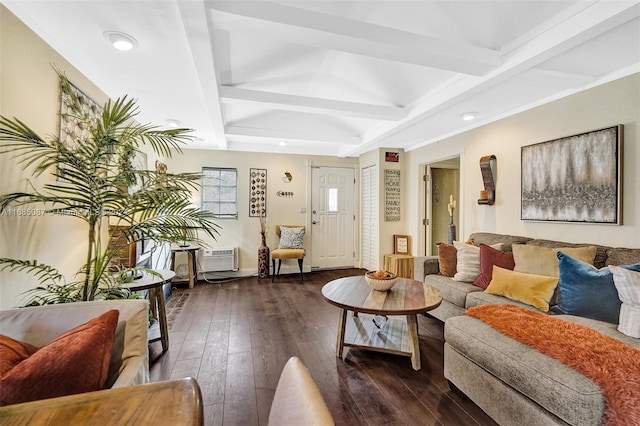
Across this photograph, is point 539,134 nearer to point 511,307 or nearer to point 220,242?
point 511,307

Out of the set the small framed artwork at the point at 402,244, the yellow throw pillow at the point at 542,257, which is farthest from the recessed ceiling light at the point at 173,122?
the yellow throw pillow at the point at 542,257

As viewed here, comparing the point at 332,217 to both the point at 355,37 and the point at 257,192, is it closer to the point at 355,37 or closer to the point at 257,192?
the point at 257,192

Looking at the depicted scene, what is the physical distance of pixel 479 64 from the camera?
2.12 meters

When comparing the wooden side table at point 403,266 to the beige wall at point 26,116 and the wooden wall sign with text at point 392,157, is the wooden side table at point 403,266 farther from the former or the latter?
the beige wall at point 26,116

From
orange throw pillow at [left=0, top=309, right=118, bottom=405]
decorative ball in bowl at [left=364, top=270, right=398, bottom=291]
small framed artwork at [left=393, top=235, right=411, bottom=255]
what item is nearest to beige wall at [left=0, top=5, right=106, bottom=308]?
orange throw pillow at [left=0, top=309, right=118, bottom=405]

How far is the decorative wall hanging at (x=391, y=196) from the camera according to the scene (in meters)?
4.86

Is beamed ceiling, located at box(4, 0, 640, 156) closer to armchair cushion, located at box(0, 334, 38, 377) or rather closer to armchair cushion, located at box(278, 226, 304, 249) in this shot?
armchair cushion, located at box(0, 334, 38, 377)

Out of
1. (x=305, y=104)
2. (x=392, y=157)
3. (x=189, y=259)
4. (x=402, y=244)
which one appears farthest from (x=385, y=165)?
(x=189, y=259)

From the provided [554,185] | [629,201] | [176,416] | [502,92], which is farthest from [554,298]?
[176,416]

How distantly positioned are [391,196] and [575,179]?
2.62 meters

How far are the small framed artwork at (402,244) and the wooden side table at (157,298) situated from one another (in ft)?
11.4

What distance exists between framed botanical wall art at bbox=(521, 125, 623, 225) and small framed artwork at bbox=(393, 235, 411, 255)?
197cm

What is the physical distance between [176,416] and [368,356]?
188 cm

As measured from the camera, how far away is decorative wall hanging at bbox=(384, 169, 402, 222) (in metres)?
4.86
